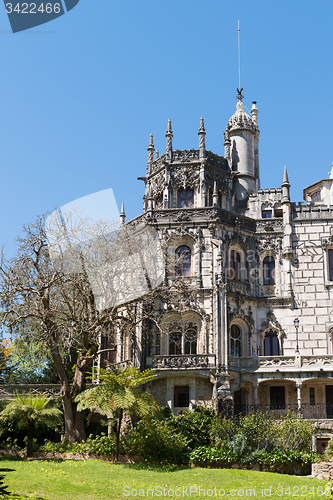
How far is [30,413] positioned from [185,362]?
11.0 meters

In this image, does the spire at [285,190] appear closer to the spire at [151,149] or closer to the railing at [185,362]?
the spire at [151,149]

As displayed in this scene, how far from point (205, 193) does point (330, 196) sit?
9.85 m

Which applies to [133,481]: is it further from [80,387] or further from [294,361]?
[294,361]

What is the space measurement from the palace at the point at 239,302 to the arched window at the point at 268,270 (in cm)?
7

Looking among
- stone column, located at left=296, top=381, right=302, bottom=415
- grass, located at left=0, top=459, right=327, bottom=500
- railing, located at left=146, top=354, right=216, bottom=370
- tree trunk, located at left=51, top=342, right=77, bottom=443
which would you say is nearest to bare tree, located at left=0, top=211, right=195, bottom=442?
tree trunk, located at left=51, top=342, right=77, bottom=443

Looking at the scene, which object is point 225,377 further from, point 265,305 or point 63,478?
point 63,478

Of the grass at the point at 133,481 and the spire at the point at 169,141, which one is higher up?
the spire at the point at 169,141

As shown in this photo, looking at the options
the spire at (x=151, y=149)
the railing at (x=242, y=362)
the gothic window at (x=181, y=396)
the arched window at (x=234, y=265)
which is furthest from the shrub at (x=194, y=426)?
the spire at (x=151, y=149)

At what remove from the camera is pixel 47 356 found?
40969 mm

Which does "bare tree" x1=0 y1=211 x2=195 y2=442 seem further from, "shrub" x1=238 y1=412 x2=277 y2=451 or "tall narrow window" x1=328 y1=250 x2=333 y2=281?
"tall narrow window" x1=328 y1=250 x2=333 y2=281

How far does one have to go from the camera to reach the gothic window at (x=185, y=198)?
41.2 m

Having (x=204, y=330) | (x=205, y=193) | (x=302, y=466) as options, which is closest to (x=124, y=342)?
(x=204, y=330)

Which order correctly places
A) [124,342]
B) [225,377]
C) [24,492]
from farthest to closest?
[124,342]
[225,377]
[24,492]

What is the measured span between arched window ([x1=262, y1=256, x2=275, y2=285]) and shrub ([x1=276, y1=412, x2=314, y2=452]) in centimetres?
1375
